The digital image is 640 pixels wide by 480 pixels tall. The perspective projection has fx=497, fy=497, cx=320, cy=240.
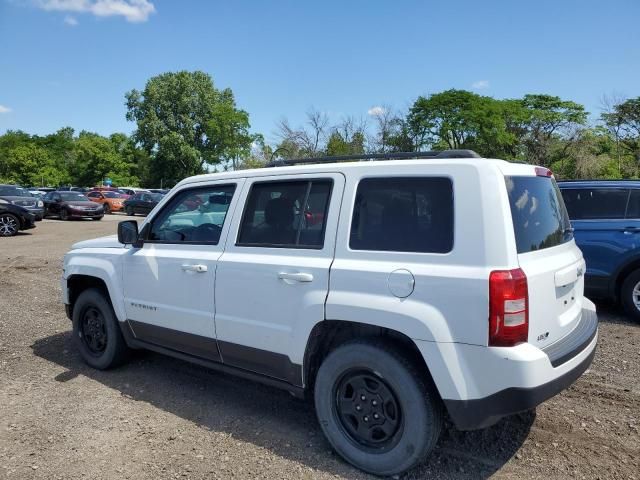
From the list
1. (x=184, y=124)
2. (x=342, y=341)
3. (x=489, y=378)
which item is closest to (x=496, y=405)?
(x=489, y=378)

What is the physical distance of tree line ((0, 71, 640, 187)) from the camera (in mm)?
42438

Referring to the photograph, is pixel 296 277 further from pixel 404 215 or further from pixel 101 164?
pixel 101 164

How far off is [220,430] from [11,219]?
16.9 meters

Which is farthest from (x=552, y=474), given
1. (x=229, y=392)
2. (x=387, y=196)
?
(x=229, y=392)

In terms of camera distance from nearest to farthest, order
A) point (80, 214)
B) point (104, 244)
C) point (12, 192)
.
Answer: point (104, 244) → point (12, 192) → point (80, 214)

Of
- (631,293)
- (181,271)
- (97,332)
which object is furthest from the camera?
(631,293)

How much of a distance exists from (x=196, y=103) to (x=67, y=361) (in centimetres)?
5477

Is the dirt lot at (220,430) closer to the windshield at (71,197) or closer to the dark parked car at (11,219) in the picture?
the dark parked car at (11,219)

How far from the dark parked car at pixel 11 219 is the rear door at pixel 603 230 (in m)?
17.3

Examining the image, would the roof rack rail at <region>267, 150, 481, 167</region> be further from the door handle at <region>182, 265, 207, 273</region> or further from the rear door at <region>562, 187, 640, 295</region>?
the rear door at <region>562, 187, 640, 295</region>

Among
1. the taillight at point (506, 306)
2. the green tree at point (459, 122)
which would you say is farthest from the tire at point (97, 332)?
the green tree at point (459, 122)

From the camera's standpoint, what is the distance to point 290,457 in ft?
10.5

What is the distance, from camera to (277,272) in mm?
3273

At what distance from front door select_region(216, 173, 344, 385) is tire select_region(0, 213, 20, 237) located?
54.7 ft
